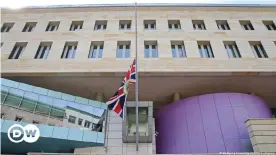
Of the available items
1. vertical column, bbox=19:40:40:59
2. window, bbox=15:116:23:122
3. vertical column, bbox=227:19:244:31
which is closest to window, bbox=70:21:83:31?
vertical column, bbox=19:40:40:59

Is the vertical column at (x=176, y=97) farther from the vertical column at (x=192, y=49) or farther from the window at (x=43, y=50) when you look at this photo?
the window at (x=43, y=50)

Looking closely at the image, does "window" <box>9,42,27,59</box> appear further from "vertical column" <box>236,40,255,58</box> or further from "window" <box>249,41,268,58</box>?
"window" <box>249,41,268,58</box>

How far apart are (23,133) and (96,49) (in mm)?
7404

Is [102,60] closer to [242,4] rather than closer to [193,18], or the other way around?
[193,18]

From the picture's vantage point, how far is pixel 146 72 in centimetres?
1269

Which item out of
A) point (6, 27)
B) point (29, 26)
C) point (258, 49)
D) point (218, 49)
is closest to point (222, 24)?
point (258, 49)

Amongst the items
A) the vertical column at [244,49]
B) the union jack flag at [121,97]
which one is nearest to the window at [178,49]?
the vertical column at [244,49]

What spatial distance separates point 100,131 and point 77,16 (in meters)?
10.4

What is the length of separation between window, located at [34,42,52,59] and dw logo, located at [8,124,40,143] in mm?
5803

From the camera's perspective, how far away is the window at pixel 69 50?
14.4m

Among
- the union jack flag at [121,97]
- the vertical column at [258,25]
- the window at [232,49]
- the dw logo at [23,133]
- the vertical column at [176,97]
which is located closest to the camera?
the union jack flag at [121,97]

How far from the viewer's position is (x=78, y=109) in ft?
39.7

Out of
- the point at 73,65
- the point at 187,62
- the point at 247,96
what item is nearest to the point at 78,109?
the point at 73,65

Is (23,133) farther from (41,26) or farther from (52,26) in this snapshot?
(52,26)
